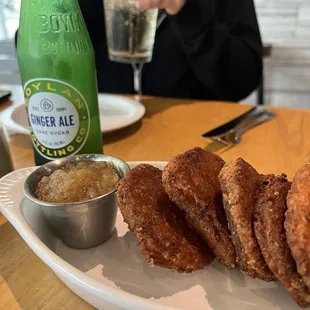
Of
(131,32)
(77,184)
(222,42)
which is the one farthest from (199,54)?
Answer: (77,184)

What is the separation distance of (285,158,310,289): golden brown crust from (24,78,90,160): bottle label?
1.74 ft

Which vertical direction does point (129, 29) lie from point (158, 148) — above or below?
above

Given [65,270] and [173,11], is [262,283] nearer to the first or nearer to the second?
[65,270]

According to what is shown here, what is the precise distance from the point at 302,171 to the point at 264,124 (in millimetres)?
774

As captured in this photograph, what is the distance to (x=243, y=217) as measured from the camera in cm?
63

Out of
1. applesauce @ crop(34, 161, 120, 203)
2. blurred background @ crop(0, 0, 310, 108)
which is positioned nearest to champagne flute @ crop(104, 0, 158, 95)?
applesauce @ crop(34, 161, 120, 203)

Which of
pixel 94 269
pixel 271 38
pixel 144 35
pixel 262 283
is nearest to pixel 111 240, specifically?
pixel 94 269

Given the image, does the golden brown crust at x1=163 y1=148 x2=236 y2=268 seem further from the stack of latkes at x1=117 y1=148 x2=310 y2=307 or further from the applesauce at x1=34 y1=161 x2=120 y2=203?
the applesauce at x1=34 y1=161 x2=120 y2=203

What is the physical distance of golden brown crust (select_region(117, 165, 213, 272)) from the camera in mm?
677

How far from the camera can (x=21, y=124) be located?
1424 millimetres

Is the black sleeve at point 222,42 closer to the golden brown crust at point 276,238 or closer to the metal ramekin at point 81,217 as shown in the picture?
the metal ramekin at point 81,217

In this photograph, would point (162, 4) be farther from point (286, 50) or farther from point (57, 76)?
point (286, 50)

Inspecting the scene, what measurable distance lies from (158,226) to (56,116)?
397 mm

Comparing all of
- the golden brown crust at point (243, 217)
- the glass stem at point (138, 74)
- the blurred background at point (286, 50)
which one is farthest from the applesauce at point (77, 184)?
the blurred background at point (286, 50)
